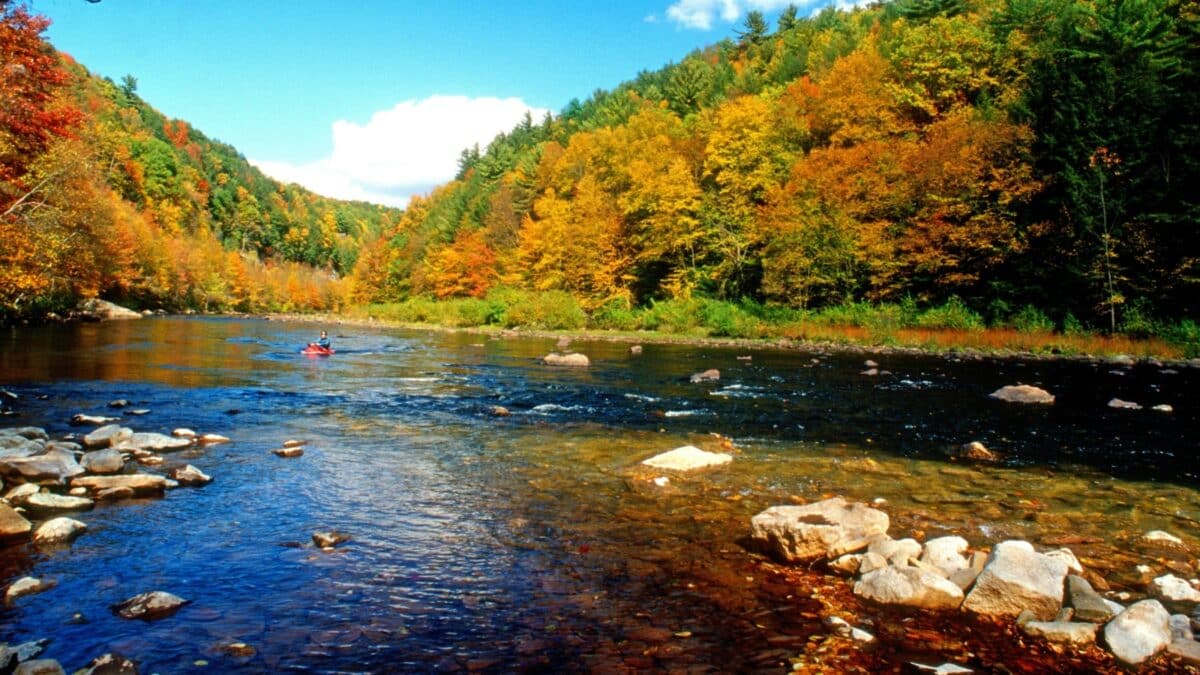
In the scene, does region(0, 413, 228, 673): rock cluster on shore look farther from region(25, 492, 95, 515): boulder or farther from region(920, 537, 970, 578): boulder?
region(920, 537, 970, 578): boulder

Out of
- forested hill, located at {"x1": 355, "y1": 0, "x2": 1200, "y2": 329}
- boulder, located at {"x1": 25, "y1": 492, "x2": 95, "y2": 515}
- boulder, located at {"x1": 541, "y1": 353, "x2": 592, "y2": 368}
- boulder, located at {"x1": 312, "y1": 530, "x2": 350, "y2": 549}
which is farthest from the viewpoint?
forested hill, located at {"x1": 355, "y1": 0, "x2": 1200, "y2": 329}

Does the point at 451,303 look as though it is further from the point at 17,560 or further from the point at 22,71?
the point at 17,560

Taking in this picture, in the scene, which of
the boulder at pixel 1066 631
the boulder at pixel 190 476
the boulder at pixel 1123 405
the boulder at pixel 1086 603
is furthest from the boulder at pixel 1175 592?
the boulder at pixel 1123 405

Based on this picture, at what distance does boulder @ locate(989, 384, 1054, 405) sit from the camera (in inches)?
758

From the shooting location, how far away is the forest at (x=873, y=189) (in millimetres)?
32438

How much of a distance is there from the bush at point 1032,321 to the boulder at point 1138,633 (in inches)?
1387

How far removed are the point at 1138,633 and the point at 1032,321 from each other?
36.7 metres

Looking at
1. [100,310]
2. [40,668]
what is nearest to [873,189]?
[40,668]

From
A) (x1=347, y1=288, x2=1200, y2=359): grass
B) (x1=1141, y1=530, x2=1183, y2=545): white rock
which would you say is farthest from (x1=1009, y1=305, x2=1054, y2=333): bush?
(x1=1141, y1=530, x2=1183, y2=545): white rock

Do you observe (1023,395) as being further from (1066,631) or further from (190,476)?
(190,476)

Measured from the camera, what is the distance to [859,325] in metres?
41.7

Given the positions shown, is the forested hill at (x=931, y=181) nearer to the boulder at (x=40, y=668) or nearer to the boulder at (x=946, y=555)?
the boulder at (x=946, y=555)

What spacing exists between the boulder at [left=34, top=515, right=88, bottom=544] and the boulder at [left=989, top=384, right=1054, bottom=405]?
69.2 ft

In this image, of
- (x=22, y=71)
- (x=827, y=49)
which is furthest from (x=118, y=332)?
(x=827, y=49)
